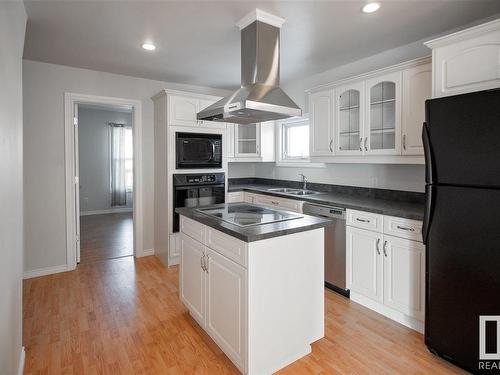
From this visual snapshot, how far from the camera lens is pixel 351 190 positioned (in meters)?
3.56

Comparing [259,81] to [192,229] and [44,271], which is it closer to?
[192,229]

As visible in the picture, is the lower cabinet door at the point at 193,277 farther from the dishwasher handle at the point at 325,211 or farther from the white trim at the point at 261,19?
the white trim at the point at 261,19

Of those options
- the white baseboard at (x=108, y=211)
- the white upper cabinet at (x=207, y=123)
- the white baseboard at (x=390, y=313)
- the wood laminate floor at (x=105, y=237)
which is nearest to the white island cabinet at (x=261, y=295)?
the white baseboard at (x=390, y=313)

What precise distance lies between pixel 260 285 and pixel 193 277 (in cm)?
81

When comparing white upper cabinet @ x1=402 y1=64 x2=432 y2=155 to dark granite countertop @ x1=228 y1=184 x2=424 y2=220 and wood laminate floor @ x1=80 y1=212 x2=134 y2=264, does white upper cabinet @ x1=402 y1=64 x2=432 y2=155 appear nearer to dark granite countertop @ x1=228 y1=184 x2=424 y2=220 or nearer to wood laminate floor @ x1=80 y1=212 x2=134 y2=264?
dark granite countertop @ x1=228 y1=184 x2=424 y2=220

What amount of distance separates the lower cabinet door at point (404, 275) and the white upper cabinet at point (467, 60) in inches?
45.7

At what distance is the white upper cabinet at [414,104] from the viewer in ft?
8.20

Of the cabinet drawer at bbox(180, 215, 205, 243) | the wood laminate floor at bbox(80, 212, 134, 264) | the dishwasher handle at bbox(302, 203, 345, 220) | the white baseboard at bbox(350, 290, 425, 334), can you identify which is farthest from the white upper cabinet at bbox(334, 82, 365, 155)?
the wood laminate floor at bbox(80, 212, 134, 264)

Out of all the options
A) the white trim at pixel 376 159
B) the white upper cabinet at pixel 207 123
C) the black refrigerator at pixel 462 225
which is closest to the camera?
the black refrigerator at pixel 462 225

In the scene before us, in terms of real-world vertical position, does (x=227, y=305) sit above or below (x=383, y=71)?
below

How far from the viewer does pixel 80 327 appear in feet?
7.96

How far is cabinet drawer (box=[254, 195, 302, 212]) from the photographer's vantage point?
3.44m

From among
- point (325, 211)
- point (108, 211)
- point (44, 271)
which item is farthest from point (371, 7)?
point (108, 211)

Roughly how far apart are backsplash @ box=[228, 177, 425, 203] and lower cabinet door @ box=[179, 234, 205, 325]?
81.7 inches
